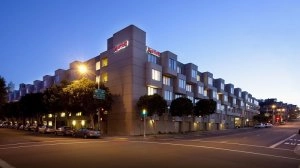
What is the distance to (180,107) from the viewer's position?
5991cm

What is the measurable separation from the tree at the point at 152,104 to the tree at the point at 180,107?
6.35 metres

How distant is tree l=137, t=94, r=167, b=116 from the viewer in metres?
52.3

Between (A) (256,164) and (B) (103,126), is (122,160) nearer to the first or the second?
(A) (256,164)

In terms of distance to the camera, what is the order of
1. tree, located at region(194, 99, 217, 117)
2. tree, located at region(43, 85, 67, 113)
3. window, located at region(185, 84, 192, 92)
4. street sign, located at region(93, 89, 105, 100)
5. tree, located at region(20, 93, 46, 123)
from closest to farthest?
street sign, located at region(93, 89, 105, 100), tree, located at region(43, 85, 67, 113), tree, located at region(194, 99, 217, 117), window, located at region(185, 84, 192, 92), tree, located at region(20, 93, 46, 123)

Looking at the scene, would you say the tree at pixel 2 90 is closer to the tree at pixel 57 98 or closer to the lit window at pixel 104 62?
the tree at pixel 57 98

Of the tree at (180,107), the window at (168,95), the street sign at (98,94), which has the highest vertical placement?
the window at (168,95)

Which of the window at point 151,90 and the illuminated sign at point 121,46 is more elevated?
the illuminated sign at point 121,46

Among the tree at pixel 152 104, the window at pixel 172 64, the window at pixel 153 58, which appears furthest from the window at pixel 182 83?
the tree at pixel 152 104

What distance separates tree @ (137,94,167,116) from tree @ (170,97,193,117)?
250 inches

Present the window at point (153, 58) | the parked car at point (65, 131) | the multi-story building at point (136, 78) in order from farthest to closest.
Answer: the window at point (153, 58), the multi-story building at point (136, 78), the parked car at point (65, 131)

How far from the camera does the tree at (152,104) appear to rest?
5234 centimetres

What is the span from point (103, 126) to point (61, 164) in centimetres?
4653

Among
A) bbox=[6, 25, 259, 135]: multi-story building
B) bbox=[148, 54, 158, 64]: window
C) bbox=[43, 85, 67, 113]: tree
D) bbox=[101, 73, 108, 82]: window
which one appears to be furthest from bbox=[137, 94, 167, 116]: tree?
bbox=[43, 85, 67, 113]: tree

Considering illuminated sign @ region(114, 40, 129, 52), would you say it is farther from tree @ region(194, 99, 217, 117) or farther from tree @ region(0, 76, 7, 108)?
tree @ region(194, 99, 217, 117)
